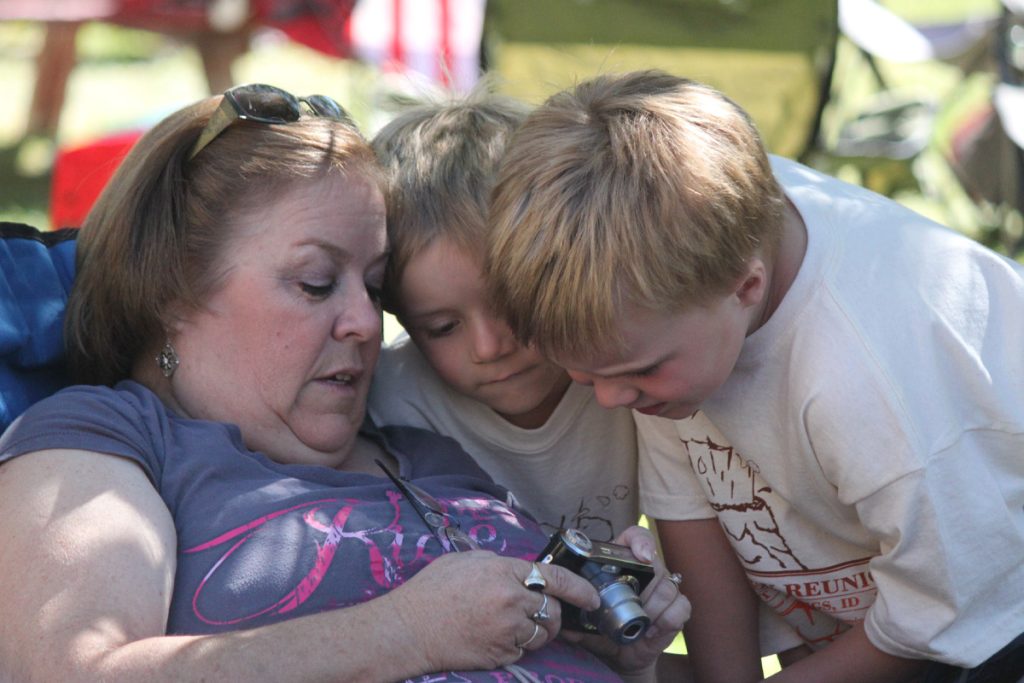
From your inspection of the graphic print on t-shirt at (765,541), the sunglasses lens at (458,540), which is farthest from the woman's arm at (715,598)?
the sunglasses lens at (458,540)

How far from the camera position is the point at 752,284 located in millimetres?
2365

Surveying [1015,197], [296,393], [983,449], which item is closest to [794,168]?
[983,449]

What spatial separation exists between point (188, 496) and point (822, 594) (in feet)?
4.43

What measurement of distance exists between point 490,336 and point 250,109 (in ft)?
2.22

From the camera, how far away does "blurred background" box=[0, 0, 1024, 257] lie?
6250mm

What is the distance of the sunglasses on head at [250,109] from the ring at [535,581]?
1.09 m

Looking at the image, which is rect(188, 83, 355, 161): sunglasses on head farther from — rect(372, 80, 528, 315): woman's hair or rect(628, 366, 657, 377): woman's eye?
rect(628, 366, 657, 377): woman's eye

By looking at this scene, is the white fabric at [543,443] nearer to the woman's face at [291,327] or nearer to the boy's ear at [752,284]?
the woman's face at [291,327]

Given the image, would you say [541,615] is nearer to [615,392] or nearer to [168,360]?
[615,392]

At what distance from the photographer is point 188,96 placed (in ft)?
31.7

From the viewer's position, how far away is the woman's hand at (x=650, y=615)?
253 cm

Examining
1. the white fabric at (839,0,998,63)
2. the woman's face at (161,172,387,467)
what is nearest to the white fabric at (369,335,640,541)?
the woman's face at (161,172,387,467)

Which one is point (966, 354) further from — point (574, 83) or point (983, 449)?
point (574, 83)

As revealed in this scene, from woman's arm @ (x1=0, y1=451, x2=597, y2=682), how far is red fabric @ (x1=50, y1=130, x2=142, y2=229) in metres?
3.97
